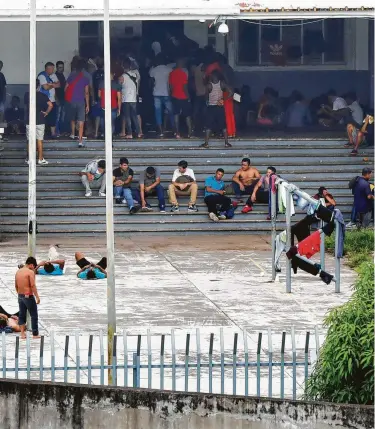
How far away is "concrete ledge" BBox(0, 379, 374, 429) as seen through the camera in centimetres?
1450

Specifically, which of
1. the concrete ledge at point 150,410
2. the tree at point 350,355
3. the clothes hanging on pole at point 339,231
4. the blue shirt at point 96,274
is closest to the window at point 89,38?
the blue shirt at point 96,274

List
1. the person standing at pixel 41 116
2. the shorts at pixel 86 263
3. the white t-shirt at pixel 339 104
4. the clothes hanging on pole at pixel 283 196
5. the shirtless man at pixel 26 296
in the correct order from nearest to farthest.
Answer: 1. the shirtless man at pixel 26 296
2. the clothes hanging on pole at pixel 283 196
3. the shorts at pixel 86 263
4. the person standing at pixel 41 116
5. the white t-shirt at pixel 339 104

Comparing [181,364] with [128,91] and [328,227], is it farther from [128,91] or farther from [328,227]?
[128,91]

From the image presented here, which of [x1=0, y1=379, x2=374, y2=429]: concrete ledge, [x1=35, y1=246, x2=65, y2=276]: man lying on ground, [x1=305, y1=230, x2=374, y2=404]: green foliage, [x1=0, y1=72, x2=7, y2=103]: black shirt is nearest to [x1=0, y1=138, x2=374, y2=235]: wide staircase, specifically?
[x1=0, y1=72, x2=7, y2=103]: black shirt

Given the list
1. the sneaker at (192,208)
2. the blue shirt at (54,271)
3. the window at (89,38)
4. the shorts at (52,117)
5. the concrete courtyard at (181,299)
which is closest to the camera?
the concrete courtyard at (181,299)

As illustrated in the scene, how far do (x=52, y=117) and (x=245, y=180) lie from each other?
4.91 meters

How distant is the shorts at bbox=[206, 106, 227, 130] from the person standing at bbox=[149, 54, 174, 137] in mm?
766

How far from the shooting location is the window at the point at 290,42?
3347 centimetres

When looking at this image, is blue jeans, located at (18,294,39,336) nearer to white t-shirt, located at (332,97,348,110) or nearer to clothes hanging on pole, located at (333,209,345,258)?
clothes hanging on pole, located at (333,209,345,258)

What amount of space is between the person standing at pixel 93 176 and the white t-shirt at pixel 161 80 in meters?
2.96

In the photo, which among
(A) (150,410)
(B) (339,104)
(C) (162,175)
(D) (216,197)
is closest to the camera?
(A) (150,410)

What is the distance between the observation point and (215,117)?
31250 mm

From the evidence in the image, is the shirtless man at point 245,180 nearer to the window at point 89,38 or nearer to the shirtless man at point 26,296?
the window at point 89,38

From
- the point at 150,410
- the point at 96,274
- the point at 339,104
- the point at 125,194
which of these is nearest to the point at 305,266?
the point at 96,274
